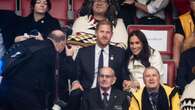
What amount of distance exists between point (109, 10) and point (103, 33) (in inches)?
35.7

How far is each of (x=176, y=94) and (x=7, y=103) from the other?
1922mm

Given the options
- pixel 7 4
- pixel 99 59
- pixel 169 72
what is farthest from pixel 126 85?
pixel 7 4

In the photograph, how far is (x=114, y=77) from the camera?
9117mm

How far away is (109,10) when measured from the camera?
33.9 ft

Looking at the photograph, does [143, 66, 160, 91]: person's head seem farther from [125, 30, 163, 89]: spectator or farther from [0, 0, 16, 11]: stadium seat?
[0, 0, 16, 11]: stadium seat

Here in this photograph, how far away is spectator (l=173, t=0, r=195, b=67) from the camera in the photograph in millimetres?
10102

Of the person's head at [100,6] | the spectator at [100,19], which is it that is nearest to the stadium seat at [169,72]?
the spectator at [100,19]

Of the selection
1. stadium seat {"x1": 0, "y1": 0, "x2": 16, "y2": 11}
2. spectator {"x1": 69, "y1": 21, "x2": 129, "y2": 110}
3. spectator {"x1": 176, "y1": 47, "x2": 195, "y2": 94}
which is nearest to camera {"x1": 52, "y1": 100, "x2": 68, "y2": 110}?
spectator {"x1": 69, "y1": 21, "x2": 129, "y2": 110}

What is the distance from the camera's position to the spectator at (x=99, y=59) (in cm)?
948

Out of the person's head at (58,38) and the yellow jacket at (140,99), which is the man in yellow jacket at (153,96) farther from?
the person's head at (58,38)

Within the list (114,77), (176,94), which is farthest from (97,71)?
(176,94)

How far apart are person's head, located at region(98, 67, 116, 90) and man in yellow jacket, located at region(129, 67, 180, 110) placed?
0.31 metres

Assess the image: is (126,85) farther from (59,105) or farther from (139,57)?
(59,105)

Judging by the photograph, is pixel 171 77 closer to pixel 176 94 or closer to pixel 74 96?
pixel 176 94
